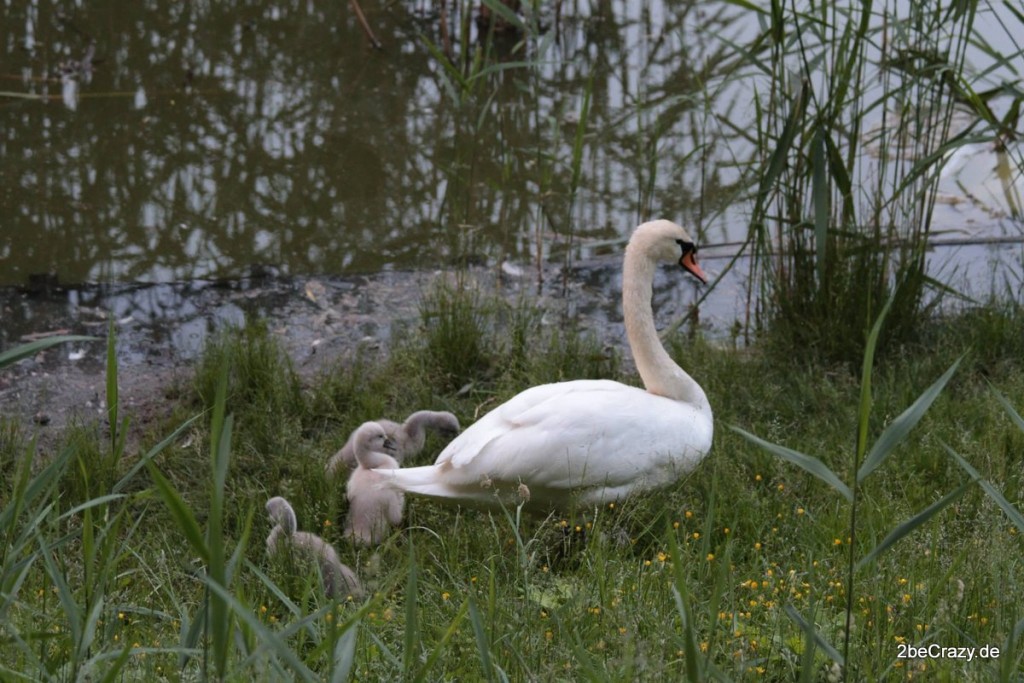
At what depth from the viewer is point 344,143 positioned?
804 centimetres

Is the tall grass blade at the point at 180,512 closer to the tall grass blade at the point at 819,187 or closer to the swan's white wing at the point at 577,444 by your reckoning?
the swan's white wing at the point at 577,444

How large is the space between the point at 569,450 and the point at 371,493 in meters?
0.71

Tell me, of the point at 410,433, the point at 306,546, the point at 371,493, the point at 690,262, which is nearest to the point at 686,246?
the point at 690,262

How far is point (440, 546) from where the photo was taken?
13.3ft

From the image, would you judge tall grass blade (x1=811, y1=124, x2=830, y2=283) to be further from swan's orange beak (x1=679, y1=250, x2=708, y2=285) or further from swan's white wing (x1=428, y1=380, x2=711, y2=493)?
swan's white wing (x1=428, y1=380, x2=711, y2=493)

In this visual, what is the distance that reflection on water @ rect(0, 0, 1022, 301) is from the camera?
6797 millimetres

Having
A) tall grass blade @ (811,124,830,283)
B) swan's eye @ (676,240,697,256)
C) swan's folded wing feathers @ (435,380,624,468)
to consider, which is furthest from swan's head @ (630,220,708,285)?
swan's folded wing feathers @ (435,380,624,468)

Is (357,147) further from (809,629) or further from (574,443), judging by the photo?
(809,629)

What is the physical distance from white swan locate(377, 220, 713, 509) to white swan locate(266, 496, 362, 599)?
0.34 metres

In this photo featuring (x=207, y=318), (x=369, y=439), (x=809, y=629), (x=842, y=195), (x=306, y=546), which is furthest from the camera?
(x=207, y=318)

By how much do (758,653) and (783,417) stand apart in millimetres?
2171

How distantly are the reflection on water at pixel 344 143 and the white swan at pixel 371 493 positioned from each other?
1605 mm

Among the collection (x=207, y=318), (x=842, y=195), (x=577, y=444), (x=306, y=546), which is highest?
(x=842, y=195)

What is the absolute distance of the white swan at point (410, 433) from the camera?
15.0 ft
